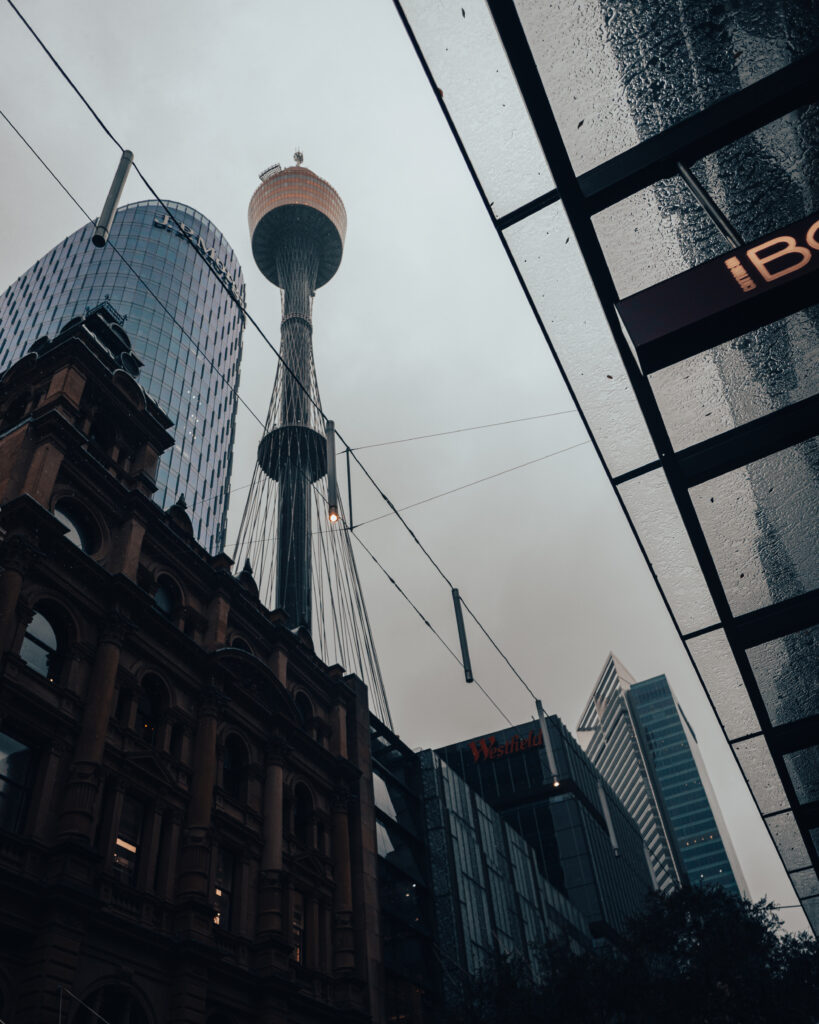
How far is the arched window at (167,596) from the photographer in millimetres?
31484

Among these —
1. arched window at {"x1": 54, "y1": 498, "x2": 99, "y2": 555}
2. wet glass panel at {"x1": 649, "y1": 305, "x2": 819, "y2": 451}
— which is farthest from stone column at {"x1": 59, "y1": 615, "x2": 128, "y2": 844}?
wet glass panel at {"x1": 649, "y1": 305, "x2": 819, "y2": 451}

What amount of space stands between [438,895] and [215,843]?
21483 millimetres

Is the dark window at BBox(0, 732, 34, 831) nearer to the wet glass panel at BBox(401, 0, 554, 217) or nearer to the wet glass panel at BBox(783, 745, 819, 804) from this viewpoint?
the wet glass panel at BBox(783, 745, 819, 804)

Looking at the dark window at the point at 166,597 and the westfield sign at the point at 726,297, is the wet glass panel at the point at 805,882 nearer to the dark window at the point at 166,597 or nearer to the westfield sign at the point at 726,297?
the westfield sign at the point at 726,297

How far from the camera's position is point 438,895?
45.8m

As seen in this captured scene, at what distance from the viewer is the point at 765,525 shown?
8648mm

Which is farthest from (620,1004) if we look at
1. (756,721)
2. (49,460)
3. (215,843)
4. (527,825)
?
(527,825)

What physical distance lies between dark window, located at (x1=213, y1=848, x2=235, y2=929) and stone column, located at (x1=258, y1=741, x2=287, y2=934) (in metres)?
1.23

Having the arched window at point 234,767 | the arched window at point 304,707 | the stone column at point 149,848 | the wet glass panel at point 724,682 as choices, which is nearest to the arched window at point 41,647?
the stone column at point 149,848

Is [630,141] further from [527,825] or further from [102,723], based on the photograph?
[527,825]

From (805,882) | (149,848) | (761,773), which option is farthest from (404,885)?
(761,773)

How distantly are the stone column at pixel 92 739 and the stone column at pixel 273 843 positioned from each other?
880 cm

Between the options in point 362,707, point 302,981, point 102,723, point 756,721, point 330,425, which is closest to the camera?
point 756,721

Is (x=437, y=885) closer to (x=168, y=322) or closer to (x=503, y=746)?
(x=503, y=746)
